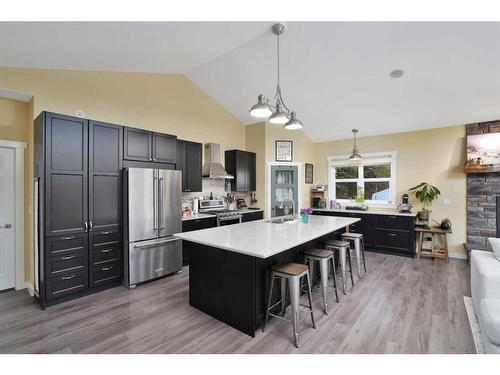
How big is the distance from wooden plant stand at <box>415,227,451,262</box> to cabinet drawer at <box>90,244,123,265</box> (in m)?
5.42

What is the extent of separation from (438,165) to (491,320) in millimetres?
4116

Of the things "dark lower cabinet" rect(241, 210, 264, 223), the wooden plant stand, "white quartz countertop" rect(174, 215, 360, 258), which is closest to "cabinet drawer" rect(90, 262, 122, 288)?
"white quartz countertop" rect(174, 215, 360, 258)

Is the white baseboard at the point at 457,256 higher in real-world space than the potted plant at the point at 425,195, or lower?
lower

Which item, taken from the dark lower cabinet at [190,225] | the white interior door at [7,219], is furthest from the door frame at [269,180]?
the white interior door at [7,219]

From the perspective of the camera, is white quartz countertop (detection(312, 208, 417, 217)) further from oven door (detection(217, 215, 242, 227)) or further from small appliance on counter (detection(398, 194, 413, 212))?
oven door (detection(217, 215, 242, 227))

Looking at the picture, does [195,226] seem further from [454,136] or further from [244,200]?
→ [454,136]

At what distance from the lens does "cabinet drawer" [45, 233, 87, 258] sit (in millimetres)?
2889

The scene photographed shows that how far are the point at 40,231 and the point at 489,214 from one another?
715 cm

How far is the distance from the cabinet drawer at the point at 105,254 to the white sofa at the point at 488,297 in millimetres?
4035

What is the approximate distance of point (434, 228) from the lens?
16.0ft

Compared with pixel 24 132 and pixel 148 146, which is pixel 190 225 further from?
pixel 24 132

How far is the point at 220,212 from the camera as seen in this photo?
4.95 m

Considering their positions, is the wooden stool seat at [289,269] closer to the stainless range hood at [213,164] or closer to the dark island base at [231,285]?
the dark island base at [231,285]

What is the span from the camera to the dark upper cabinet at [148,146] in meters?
3.60
